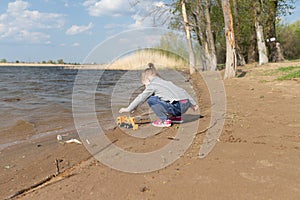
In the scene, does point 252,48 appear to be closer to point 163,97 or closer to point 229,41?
point 229,41

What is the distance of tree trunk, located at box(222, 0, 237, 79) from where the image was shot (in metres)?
12.4

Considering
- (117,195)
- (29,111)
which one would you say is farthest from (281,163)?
(29,111)

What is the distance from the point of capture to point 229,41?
41.0 ft

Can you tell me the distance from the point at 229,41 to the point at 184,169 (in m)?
10.6

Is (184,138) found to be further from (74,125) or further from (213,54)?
(213,54)

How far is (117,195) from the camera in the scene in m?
2.61

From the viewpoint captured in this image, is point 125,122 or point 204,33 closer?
point 125,122

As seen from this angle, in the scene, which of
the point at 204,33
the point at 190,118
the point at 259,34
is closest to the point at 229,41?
the point at 259,34

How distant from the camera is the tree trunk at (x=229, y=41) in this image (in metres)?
12.4

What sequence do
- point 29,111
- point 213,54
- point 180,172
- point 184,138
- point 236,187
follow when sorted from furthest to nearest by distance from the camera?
1. point 213,54
2. point 29,111
3. point 184,138
4. point 180,172
5. point 236,187

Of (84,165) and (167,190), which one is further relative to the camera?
(84,165)

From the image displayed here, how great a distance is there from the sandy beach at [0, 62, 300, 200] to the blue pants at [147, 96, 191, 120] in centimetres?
34

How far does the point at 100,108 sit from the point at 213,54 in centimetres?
1232

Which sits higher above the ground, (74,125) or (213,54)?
(213,54)
